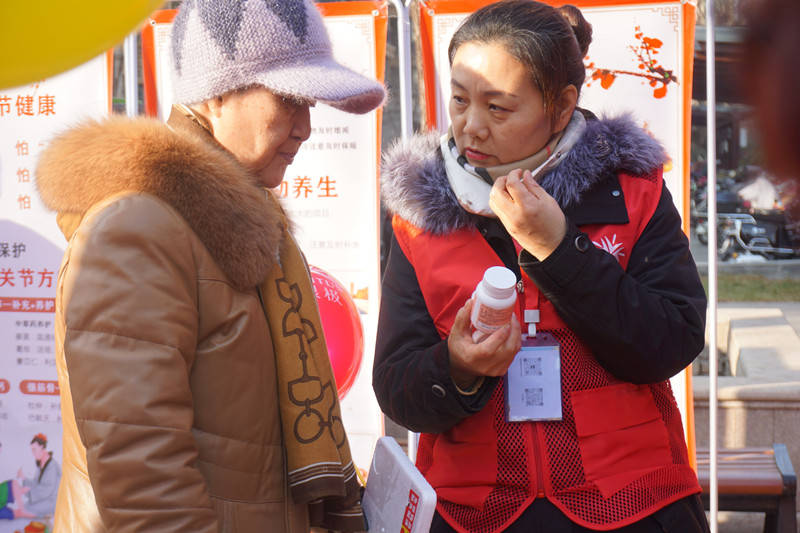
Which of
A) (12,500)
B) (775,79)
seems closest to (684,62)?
(775,79)

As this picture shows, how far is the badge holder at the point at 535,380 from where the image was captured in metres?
1.69

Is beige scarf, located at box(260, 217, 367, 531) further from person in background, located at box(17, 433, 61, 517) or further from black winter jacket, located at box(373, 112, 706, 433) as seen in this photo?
person in background, located at box(17, 433, 61, 517)

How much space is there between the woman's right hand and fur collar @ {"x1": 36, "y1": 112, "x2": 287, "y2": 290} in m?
0.39

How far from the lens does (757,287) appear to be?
11.0 metres

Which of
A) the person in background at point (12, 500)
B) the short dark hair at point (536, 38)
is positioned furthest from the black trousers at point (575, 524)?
the person in background at point (12, 500)

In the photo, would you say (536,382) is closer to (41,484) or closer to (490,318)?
(490,318)

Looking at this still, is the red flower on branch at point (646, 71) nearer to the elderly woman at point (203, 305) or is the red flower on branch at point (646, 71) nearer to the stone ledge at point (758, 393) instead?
the elderly woman at point (203, 305)

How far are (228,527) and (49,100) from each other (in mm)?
2762

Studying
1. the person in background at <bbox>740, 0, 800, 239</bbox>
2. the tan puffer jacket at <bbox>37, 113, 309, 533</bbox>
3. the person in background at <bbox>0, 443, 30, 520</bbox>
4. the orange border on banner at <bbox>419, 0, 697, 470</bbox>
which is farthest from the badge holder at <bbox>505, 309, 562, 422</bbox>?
the person in background at <bbox>0, 443, 30, 520</bbox>

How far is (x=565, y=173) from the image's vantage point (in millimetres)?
1801

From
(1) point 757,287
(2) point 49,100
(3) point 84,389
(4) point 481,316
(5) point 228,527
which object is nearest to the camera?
(3) point 84,389

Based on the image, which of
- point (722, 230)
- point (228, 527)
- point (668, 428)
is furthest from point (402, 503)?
point (722, 230)

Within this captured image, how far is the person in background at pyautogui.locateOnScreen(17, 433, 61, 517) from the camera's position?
3756mm

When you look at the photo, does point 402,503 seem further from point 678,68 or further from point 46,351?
point 46,351
